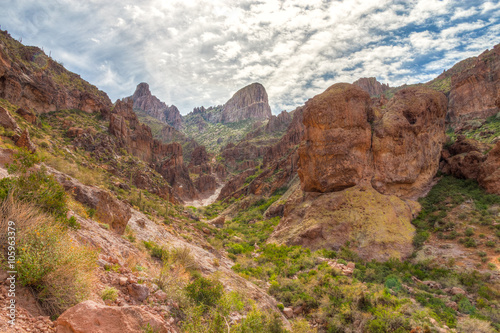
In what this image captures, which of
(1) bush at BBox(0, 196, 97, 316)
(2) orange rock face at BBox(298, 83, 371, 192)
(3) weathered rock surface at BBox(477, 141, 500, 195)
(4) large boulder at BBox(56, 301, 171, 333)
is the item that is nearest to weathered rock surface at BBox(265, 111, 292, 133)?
(2) orange rock face at BBox(298, 83, 371, 192)

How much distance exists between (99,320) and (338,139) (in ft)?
77.0

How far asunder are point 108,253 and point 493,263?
20.1 m

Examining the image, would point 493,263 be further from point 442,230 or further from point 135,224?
point 135,224

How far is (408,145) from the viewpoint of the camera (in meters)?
23.3

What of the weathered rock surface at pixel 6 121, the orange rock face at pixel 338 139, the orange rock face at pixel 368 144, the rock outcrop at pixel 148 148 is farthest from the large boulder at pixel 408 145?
the rock outcrop at pixel 148 148

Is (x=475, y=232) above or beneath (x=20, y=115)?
beneath

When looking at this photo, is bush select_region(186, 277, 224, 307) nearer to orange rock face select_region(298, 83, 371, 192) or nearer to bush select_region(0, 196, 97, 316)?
bush select_region(0, 196, 97, 316)

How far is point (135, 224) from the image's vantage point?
12.7m

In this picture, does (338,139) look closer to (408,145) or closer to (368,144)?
(368,144)

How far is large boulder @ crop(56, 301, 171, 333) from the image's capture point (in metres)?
3.13

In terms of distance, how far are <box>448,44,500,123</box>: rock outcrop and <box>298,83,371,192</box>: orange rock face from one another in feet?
125

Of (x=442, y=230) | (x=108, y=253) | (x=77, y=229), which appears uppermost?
(x=77, y=229)

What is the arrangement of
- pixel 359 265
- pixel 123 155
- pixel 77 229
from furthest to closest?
pixel 123 155 < pixel 359 265 < pixel 77 229

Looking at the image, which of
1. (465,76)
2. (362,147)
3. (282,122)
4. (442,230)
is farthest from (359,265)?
(282,122)
